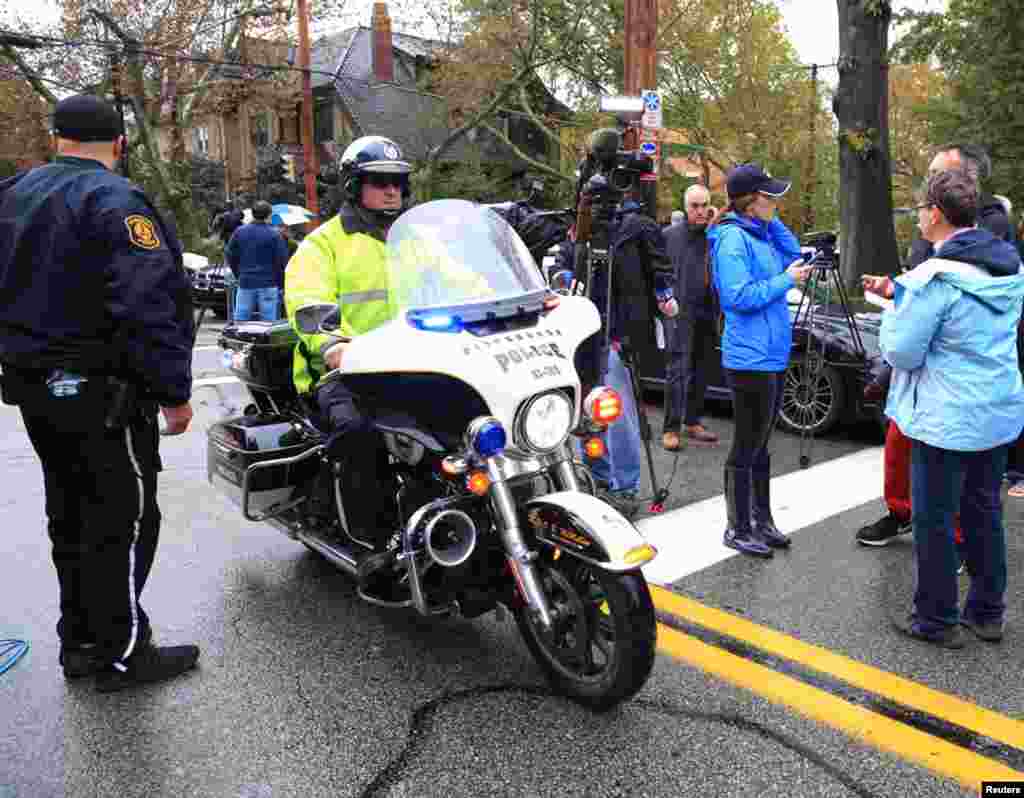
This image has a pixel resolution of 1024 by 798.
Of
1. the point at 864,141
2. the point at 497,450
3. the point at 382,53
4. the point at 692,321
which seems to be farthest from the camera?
the point at 382,53

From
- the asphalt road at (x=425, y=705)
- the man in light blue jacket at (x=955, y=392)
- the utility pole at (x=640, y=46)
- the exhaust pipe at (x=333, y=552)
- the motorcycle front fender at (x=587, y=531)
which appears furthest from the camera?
the utility pole at (x=640, y=46)

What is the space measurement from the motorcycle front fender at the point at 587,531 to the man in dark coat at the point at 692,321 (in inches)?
160

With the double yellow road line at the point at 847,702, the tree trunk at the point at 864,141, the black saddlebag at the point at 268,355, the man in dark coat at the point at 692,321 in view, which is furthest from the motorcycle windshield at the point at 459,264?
the tree trunk at the point at 864,141

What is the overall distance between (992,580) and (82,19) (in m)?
28.0

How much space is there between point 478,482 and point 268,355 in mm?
1823

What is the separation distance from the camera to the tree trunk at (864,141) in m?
13.3

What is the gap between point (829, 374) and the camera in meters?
7.02

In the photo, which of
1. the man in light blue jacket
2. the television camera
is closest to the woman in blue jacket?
the television camera

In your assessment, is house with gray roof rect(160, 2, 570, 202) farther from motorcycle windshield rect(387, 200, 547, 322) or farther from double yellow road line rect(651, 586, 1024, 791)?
double yellow road line rect(651, 586, 1024, 791)

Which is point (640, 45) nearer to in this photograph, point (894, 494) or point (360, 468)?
point (894, 494)

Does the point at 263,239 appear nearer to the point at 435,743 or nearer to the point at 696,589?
the point at 696,589

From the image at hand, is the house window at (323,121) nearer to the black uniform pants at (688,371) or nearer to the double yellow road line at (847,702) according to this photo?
the black uniform pants at (688,371)

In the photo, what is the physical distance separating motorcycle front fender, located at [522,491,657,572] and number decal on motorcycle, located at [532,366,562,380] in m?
0.39

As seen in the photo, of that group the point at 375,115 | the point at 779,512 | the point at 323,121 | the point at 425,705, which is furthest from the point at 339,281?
the point at 323,121
